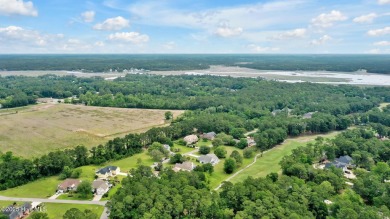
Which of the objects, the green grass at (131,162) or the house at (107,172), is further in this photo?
the green grass at (131,162)

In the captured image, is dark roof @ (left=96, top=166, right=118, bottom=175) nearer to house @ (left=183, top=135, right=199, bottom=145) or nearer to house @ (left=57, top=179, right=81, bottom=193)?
house @ (left=57, top=179, right=81, bottom=193)

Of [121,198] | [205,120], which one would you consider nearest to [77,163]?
[121,198]

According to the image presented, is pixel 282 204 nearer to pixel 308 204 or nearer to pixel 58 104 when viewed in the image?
pixel 308 204

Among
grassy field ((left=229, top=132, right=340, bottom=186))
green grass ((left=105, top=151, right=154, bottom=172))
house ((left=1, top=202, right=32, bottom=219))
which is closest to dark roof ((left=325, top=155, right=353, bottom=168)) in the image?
grassy field ((left=229, top=132, right=340, bottom=186))

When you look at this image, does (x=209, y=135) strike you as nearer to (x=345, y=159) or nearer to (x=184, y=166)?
(x=184, y=166)

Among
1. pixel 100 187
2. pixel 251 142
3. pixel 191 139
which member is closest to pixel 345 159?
pixel 251 142

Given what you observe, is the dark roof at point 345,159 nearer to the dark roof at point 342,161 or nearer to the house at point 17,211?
the dark roof at point 342,161

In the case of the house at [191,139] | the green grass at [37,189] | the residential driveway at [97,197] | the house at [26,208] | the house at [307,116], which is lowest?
the green grass at [37,189]

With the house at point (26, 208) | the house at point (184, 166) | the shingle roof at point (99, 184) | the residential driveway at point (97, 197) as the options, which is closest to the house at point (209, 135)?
the house at point (184, 166)
